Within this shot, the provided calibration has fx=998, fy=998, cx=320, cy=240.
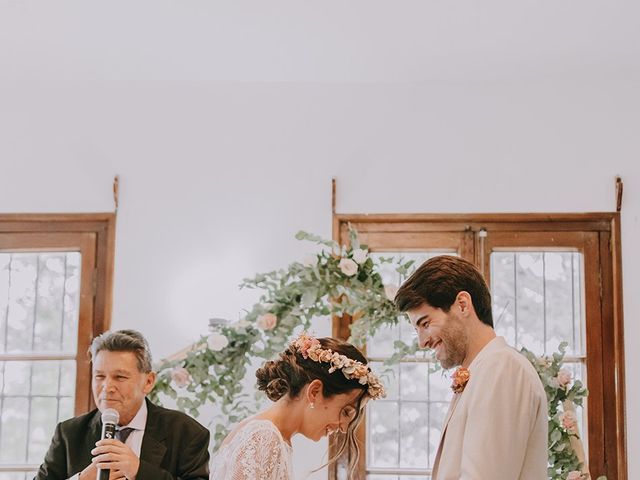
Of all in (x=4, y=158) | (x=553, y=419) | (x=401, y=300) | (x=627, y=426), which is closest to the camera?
(x=401, y=300)

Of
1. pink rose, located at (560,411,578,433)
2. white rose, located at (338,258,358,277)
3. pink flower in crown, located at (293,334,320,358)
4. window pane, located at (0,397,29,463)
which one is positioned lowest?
window pane, located at (0,397,29,463)

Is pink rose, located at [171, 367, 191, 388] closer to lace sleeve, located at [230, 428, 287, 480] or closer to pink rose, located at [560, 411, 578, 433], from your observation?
pink rose, located at [560, 411, 578, 433]

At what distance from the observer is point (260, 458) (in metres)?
2.58

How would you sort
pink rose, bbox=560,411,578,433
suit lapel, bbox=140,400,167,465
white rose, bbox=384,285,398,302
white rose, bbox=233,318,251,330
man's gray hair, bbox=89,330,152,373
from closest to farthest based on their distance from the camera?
1. suit lapel, bbox=140,400,167,465
2. man's gray hair, bbox=89,330,152,373
3. pink rose, bbox=560,411,578,433
4. white rose, bbox=384,285,398,302
5. white rose, bbox=233,318,251,330

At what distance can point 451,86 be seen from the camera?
524cm

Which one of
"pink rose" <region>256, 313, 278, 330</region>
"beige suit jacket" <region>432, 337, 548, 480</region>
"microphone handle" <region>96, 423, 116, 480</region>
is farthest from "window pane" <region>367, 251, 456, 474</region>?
"beige suit jacket" <region>432, 337, 548, 480</region>

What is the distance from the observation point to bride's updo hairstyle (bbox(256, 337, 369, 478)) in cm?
282

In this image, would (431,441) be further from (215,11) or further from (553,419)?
(215,11)

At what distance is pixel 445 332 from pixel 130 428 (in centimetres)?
131

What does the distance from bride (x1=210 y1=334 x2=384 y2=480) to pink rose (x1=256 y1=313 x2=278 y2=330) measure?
1597 mm

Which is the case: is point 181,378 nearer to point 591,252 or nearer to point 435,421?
point 435,421

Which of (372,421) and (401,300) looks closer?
(401,300)

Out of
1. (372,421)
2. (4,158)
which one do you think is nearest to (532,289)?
(372,421)

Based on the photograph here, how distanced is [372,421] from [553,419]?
1048 mm
